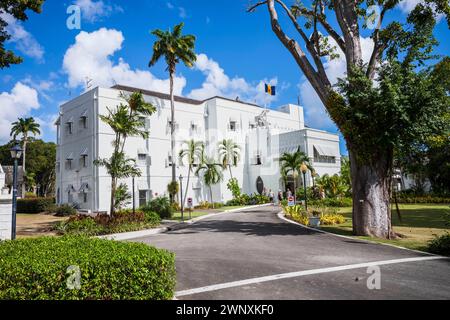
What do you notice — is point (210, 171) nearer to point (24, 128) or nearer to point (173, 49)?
point (173, 49)

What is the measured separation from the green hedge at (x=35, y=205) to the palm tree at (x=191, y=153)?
1336 centimetres

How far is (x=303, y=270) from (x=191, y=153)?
26.8 m

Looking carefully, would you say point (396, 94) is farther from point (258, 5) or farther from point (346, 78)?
point (258, 5)

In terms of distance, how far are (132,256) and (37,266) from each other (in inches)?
57.6

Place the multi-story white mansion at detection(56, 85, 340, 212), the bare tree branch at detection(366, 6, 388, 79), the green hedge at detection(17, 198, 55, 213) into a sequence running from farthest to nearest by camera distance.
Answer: the green hedge at detection(17, 198, 55, 213), the multi-story white mansion at detection(56, 85, 340, 212), the bare tree branch at detection(366, 6, 388, 79)

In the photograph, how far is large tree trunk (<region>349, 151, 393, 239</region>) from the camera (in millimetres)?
12531

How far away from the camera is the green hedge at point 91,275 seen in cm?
490

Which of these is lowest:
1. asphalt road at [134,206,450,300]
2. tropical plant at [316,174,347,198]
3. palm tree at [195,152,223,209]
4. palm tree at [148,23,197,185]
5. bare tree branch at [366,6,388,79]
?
asphalt road at [134,206,450,300]

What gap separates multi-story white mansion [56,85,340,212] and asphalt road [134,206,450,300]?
19.0 metres

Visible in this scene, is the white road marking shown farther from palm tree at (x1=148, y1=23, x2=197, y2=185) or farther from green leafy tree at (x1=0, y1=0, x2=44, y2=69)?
palm tree at (x1=148, y1=23, x2=197, y2=185)

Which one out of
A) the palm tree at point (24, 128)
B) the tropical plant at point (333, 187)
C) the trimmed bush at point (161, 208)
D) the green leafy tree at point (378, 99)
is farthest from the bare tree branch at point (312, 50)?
the palm tree at point (24, 128)

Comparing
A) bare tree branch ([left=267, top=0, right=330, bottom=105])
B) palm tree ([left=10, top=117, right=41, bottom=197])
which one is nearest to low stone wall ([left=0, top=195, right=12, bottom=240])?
bare tree branch ([left=267, top=0, right=330, bottom=105])

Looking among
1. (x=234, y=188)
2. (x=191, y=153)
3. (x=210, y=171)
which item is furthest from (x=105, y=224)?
(x=234, y=188)

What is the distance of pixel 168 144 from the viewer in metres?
32.8
